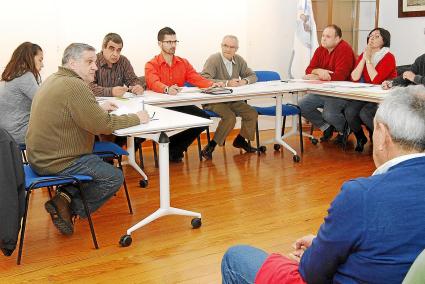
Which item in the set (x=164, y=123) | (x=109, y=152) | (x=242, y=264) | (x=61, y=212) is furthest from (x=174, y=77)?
(x=242, y=264)

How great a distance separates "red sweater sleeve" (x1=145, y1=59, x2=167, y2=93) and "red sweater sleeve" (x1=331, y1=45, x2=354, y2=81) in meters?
1.95

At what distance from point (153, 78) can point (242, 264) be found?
10.7ft

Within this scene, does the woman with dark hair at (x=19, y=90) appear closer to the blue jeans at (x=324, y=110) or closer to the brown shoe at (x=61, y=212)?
the brown shoe at (x=61, y=212)

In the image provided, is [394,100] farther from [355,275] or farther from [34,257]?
[34,257]

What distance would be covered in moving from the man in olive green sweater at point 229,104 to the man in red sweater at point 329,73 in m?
0.70

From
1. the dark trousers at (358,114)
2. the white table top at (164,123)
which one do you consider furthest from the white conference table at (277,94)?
the white table top at (164,123)

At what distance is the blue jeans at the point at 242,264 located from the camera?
1.65 metres

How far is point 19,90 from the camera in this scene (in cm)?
367

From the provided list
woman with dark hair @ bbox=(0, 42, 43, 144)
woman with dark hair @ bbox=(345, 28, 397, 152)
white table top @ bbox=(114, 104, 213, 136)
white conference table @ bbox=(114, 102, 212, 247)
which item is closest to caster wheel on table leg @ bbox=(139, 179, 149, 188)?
white table top @ bbox=(114, 104, 213, 136)

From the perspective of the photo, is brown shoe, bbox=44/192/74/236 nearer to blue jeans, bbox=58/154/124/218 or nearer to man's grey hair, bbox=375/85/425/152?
blue jeans, bbox=58/154/124/218

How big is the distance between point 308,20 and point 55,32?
292cm

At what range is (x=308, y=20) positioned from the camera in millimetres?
6023

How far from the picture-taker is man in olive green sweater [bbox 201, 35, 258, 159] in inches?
201

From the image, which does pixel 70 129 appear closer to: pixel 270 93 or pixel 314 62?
pixel 270 93
